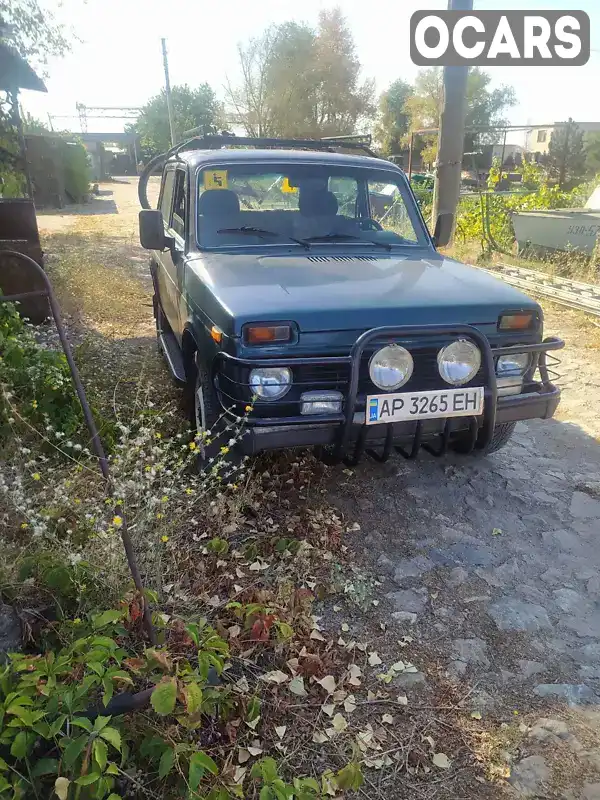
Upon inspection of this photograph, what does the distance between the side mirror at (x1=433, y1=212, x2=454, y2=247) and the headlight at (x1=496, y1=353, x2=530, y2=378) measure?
55.9 inches

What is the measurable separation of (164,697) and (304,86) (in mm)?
38112

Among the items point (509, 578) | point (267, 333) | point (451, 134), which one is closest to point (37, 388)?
point (267, 333)

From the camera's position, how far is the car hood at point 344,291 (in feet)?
9.27

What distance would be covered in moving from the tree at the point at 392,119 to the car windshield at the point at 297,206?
42885mm

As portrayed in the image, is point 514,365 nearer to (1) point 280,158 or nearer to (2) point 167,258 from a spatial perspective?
(1) point 280,158

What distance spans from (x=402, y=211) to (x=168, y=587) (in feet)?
10.4

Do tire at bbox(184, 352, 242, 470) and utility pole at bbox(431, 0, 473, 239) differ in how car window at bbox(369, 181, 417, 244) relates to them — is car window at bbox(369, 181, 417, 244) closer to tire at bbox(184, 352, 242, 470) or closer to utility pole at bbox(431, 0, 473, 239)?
tire at bbox(184, 352, 242, 470)

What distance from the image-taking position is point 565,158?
809 inches

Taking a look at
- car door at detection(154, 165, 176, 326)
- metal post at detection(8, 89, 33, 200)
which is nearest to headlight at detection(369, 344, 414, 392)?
car door at detection(154, 165, 176, 326)

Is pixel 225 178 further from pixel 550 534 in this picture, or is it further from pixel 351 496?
pixel 550 534

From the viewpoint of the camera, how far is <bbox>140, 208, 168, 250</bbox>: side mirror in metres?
3.98

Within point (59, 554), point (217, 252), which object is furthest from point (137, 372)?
point (59, 554)

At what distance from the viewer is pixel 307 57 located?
35.3 metres

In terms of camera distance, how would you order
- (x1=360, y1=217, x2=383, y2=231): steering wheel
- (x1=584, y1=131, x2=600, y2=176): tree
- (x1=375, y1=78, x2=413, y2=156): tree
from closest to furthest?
(x1=360, y1=217, x2=383, y2=231): steering wheel
(x1=584, y1=131, x2=600, y2=176): tree
(x1=375, y1=78, x2=413, y2=156): tree
